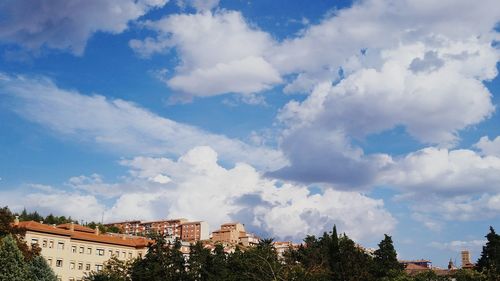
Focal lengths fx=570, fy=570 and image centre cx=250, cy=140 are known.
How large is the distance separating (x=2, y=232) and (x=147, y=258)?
67.1 feet

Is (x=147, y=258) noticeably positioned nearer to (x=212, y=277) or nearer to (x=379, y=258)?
(x=212, y=277)

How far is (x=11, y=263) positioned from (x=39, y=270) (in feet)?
23.8

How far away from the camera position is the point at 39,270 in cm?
5962

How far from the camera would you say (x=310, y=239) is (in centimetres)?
9538

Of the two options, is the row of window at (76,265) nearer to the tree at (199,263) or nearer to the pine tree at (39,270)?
the pine tree at (39,270)

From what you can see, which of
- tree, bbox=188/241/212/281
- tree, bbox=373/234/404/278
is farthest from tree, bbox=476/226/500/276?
tree, bbox=188/241/212/281

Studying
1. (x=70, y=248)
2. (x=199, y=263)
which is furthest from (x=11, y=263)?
(x=70, y=248)

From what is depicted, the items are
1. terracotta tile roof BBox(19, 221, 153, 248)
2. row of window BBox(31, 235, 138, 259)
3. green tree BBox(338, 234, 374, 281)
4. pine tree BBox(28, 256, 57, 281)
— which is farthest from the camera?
row of window BBox(31, 235, 138, 259)

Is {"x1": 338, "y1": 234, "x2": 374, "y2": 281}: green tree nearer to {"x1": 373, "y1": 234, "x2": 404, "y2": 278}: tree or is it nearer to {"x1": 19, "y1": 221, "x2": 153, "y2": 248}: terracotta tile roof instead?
{"x1": 373, "y1": 234, "x2": 404, "y2": 278}: tree

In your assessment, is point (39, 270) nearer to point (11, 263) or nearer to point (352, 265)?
point (11, 263)

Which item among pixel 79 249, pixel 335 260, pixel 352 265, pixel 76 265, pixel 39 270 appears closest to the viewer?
pixel 352 265

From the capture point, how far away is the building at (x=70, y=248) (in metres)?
87.9

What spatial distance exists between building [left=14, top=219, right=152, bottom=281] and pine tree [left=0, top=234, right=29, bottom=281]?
3100 centimetres

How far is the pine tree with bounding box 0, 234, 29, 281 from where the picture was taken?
52188mm
